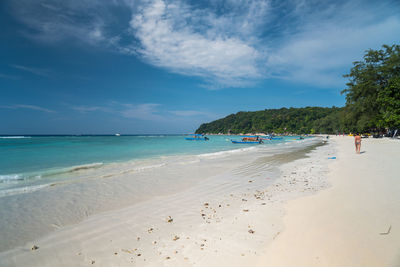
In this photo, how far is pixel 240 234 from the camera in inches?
137

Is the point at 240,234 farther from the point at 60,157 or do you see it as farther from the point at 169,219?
the point at 60,157

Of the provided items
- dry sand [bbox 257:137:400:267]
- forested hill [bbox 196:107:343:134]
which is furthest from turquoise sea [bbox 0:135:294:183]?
forested hill [bbox 196:107:343:134]

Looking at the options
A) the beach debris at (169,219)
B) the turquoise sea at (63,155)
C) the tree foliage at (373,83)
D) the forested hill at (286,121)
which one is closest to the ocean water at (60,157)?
the turquoise sea at (63,155)

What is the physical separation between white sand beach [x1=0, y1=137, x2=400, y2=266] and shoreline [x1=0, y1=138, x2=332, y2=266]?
0.05 ft

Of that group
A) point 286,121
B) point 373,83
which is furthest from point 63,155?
point 286,121

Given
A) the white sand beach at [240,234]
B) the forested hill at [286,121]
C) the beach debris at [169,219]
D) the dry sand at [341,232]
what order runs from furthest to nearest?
the forested hill at [286,121], the beach debris at [169,219], the white sand beach at [240,234], the dry sand at [341,232]

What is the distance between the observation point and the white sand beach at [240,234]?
108 inches

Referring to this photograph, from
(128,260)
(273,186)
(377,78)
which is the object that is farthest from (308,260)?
(377,78)

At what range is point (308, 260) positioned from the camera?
257 cm

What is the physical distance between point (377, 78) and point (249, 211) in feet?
163

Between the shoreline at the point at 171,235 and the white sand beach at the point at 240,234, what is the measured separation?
0.6 inches

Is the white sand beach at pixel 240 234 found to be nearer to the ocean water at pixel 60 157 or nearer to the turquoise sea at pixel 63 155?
the ocean water at pixel 60 157

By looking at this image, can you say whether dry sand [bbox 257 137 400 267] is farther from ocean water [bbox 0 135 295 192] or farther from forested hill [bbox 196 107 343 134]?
forested hill [bbox 196 107 343 134]

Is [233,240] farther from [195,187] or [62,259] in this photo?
[195,187]
